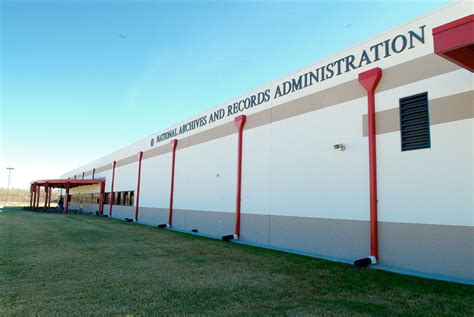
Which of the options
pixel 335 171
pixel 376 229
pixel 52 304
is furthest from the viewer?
pixel 335 171

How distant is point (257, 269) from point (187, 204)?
9.39 meters

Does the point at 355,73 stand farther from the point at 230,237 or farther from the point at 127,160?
the point at 127,160

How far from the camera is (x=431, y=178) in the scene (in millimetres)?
7195

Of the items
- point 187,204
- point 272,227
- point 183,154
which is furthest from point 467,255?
point 183,154

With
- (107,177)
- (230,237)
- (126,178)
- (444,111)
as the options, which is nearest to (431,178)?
(444,111)

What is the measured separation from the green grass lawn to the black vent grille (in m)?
2.88

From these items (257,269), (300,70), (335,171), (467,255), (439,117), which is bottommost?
(257,269)

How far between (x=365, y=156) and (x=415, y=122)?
139cm

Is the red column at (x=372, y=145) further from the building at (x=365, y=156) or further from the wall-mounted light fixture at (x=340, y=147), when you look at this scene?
the wall-mounted light fixture at (x=340, y=147)

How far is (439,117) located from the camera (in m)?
7.18

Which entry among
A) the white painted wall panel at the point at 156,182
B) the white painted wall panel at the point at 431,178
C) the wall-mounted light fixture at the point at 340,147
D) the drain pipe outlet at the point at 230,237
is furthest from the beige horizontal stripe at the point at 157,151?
the white painted wall panel at the point at 431,178

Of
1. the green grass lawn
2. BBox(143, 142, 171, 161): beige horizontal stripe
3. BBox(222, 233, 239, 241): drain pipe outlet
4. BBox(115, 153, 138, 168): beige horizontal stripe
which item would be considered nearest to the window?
BBox(115, 153, 138, 168): beige horizontal stripe

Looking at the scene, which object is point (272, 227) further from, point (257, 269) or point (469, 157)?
point (469, 157)

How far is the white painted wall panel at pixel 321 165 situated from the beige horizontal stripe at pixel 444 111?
69 centimetres
